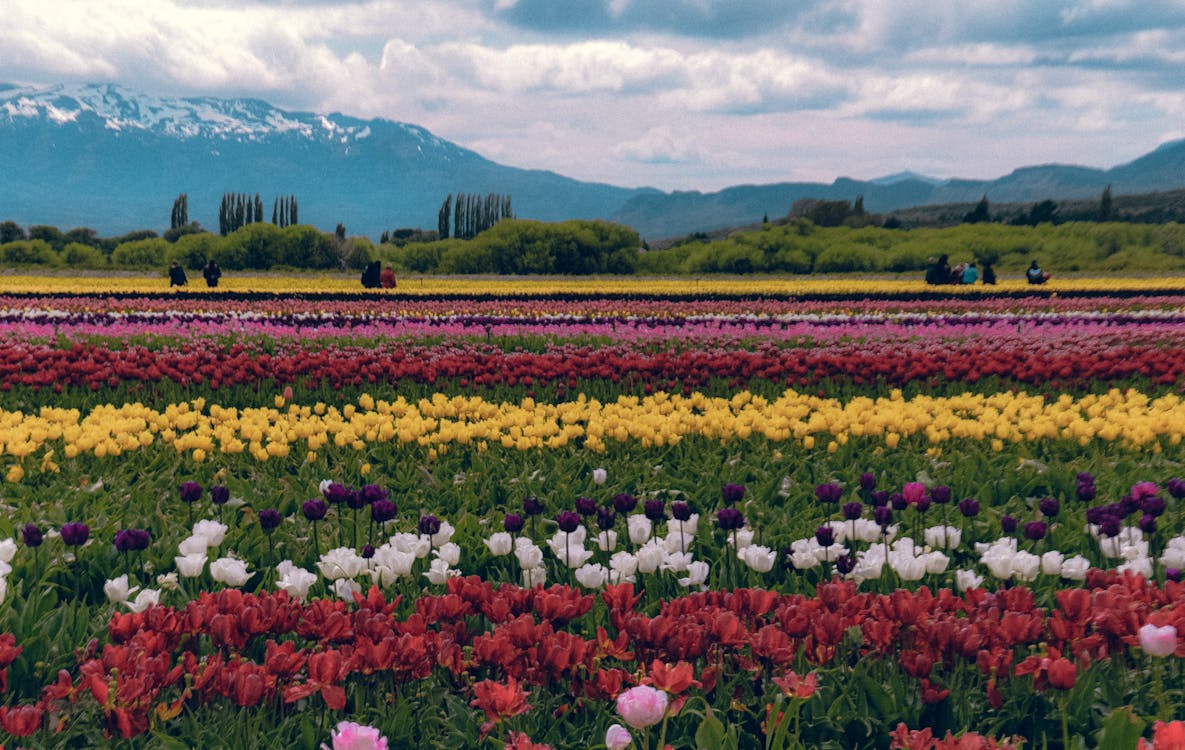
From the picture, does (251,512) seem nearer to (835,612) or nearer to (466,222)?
(835,612)

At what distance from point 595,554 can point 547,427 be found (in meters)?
2.45

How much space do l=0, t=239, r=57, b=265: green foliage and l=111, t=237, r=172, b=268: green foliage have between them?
355 centimetres

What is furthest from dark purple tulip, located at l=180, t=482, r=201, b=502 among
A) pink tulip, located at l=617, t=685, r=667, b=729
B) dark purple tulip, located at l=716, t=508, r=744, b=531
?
pink tulip, located at l=617, t=685, r=667, b=729

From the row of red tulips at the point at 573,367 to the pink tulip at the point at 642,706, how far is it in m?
7.08

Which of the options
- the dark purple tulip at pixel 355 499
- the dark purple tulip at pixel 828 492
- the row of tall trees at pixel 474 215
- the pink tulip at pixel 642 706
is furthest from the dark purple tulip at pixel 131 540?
the row of tall trees at pixel 474 215

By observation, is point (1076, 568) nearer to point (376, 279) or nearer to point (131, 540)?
point (131, 540)

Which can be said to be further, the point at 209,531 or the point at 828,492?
the point at 828,492

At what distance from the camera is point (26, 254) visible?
55125 mm

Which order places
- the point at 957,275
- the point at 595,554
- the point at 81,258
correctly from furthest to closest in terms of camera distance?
1. the point at 81,258
2. the point at 957,275
3. the point at 595,554

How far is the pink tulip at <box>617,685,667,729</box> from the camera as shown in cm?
212

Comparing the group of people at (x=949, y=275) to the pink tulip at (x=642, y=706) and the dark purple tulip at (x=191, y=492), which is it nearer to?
the dark purple tulip at (x=191, y=492)

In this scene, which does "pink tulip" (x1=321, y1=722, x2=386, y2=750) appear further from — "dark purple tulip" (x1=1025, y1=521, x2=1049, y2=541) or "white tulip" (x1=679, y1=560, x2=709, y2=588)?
"dark purple tulip" (x1=1025, y1=521, x2=1049, y2=541)

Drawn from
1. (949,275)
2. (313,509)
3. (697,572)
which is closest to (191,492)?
(313,509)

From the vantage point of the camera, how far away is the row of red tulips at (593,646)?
2.60 metres
